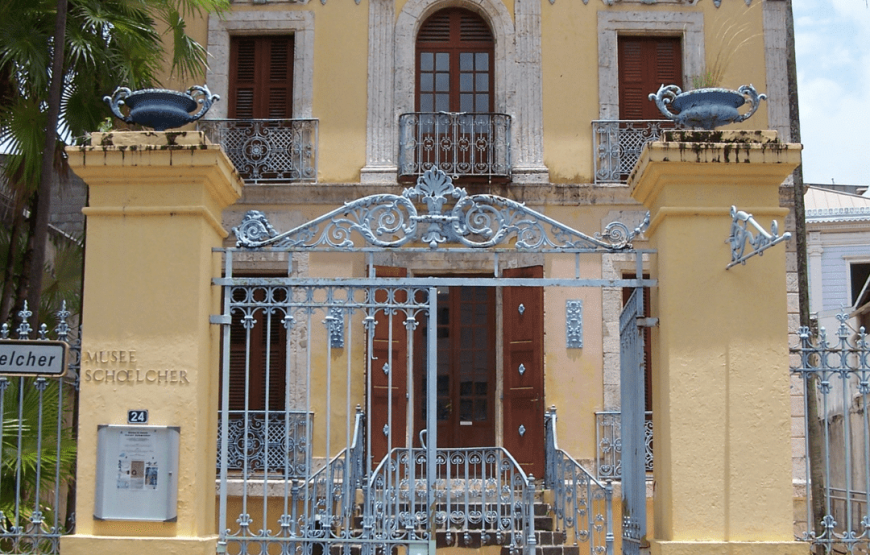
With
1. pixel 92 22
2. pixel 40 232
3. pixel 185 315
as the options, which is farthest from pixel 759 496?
pixel 92 22

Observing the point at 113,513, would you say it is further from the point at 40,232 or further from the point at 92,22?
the point at 92,22

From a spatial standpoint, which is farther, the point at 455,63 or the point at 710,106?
the point at 455,63

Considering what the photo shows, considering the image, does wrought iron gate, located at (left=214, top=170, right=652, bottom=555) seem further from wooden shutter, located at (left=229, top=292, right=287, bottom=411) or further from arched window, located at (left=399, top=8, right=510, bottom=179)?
arched window, located at (left=399, top=8, right=510, bottom=179)

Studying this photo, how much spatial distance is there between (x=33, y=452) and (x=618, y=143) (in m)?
8.47

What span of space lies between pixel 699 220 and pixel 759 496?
1614 millimetres

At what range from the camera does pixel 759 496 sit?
599 centimetres

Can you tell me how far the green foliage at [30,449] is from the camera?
6520 millimetres

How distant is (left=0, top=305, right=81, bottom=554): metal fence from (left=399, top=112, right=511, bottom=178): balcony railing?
670cm

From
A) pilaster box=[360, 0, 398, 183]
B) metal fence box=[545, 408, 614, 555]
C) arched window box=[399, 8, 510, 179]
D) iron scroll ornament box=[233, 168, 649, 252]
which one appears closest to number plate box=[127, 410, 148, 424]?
iron scroll ornament box=[233, 168, 649, 252]

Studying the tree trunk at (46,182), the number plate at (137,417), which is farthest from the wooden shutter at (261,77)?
the number plate at (137,417)

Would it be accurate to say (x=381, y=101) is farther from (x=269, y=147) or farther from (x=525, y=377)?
(x=525, y=377)

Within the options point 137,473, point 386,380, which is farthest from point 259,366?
point 137,473

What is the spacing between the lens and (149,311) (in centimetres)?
620

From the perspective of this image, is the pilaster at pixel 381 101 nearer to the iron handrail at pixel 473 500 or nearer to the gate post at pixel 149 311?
the iron handrail at pixel 473 500
